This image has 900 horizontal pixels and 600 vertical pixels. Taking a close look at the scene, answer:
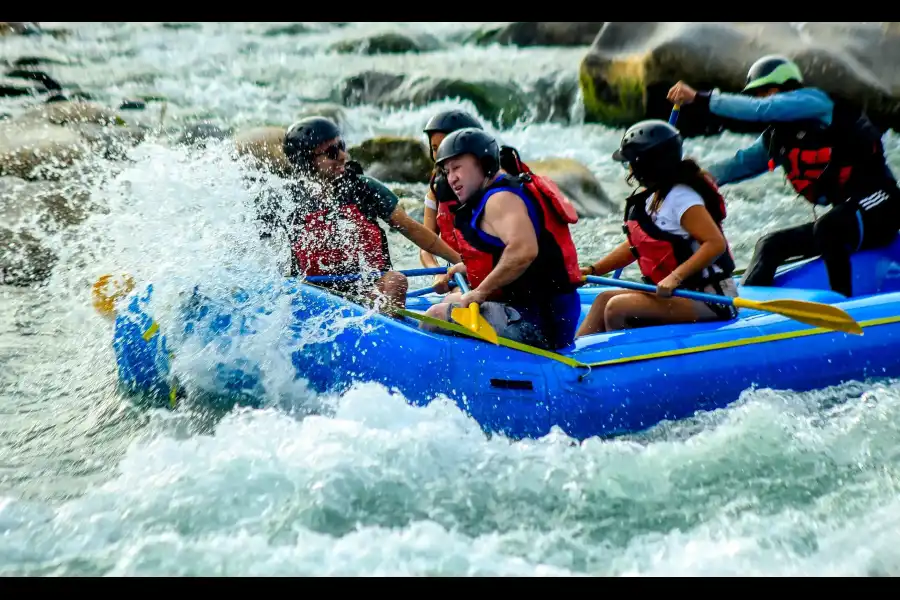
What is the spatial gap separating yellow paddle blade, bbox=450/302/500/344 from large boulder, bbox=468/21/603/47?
1145 centimetres

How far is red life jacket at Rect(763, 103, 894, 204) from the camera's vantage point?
17.2 feet

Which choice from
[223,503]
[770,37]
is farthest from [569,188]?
[223,503]

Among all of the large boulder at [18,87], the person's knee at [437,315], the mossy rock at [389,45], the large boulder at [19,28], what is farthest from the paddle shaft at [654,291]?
the large boulder at [19,28]

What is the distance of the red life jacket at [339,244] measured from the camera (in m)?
5.01

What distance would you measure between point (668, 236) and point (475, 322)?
1028mm

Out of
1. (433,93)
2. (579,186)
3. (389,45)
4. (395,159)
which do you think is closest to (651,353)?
(579,186)

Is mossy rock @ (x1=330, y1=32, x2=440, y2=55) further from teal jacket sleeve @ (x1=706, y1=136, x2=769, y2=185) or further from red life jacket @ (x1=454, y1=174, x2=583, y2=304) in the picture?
red life jacket @ (x1=454, y1=174, x2=583, y2=304)

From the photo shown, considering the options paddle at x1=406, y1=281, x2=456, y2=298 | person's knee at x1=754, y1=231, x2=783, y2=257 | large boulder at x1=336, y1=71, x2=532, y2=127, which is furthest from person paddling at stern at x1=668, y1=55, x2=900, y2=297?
large boulder at x1=336, y1=71, x2=532, y2=127

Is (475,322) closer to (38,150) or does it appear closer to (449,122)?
(449,122)

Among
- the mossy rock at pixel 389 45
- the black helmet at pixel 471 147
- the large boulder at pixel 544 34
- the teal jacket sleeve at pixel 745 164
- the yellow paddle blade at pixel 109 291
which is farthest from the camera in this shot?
the mossy rock at pixel 389 45

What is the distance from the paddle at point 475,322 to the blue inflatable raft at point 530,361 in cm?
9

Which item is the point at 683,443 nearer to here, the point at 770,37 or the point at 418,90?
the point at 770,37

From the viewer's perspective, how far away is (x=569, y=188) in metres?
9.38

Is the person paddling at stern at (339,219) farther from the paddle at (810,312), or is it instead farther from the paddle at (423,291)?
the paddle at (810,312)
